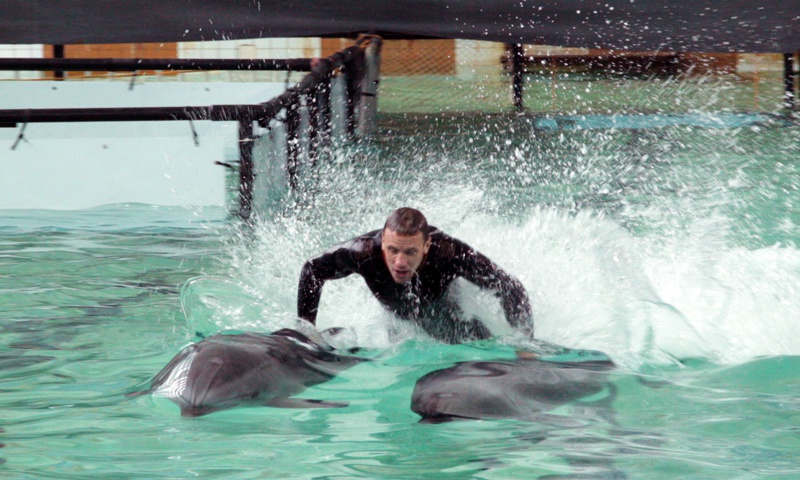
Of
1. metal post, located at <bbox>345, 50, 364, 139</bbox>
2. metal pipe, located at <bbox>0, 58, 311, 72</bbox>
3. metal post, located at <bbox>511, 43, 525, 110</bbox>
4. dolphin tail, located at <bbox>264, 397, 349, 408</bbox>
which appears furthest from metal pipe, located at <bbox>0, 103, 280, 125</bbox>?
metal post, located at <bbox>511, 43, 525, 110</bbox>

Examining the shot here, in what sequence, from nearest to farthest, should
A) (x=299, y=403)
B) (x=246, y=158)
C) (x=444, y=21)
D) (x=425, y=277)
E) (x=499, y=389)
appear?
(x=499, y=389)
(x=299, y=403)
(x=425, y=277)
(x=246, y=158)
(x=444, y=21)

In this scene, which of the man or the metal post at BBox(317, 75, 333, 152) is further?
the metal post at BBox(317, 75, 333, 152)

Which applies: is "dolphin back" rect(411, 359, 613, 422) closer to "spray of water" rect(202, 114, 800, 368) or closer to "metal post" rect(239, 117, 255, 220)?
"spray of water" rect(202, 114, 800, 368)

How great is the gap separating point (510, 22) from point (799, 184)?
2.99 meters

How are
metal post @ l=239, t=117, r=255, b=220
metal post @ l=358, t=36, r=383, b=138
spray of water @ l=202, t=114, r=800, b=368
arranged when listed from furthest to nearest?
metal post @ l=358, t=36, r=383, b=138, metal post @ l=239, t=117, r=255, b=220, spray of water @ l=202, t=114, r=800, b=368

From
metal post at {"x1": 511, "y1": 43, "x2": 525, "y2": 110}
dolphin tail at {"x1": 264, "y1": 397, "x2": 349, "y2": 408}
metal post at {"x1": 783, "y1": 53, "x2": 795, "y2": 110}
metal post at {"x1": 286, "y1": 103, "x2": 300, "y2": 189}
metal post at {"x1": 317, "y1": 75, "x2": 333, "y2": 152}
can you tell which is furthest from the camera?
metal post at {"x1": 511, "y1": 43, "x2": 525, "y2": 110}

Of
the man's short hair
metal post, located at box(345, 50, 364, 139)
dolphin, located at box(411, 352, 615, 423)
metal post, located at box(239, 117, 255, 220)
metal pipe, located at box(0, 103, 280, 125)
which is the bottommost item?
dolphin, located at box(411, 352, 615, 423)

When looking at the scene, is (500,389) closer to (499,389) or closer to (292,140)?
(499,389)

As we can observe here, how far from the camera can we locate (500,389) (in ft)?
11.2

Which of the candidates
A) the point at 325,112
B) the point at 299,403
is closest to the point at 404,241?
the point at 299,403

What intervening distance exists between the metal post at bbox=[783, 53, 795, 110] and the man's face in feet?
27.5

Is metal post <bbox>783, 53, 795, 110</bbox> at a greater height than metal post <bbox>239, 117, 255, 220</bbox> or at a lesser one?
greater

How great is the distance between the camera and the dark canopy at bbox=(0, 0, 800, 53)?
847 cm

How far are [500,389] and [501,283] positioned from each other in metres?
0.92
